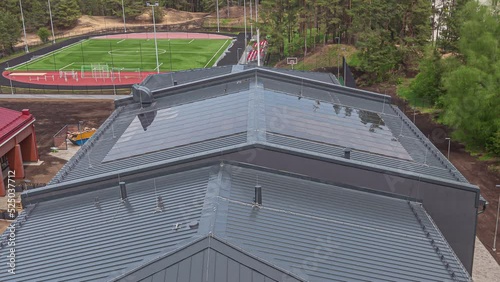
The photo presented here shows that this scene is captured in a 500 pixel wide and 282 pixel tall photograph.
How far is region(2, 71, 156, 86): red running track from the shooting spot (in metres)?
64.9

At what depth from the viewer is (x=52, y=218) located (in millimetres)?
17172

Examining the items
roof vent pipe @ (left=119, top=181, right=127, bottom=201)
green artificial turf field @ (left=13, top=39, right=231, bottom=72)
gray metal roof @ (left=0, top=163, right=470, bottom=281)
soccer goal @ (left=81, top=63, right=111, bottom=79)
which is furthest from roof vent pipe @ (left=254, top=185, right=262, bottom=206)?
green artificial turf field @ (left=13, top=39, right=231, bottom=72)

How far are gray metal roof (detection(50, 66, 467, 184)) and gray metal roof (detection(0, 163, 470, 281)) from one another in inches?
64.3

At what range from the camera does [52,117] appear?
50469 mm

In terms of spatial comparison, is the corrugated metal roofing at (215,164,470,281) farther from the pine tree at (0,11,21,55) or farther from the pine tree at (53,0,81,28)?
the pine tree at (53,0,81,28)

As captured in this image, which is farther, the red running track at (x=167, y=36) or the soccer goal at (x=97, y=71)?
→ the red running track at (x=167, y=36)

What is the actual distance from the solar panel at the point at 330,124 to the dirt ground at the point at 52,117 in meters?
19.8

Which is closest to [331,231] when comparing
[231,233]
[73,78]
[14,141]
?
[231,233]

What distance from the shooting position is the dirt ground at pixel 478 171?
27188 mm

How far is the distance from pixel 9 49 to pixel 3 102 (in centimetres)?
3510

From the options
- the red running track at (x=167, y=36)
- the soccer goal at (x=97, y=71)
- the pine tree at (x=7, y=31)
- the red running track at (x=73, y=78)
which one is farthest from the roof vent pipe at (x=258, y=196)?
the red running track at (x=167, y=36)

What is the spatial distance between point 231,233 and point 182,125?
969cm

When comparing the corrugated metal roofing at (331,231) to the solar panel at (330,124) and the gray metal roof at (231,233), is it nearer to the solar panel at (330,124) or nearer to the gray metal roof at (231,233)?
the gray metal roof at (231,233)

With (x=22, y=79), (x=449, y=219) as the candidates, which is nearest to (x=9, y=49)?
(x=22, y=79)
